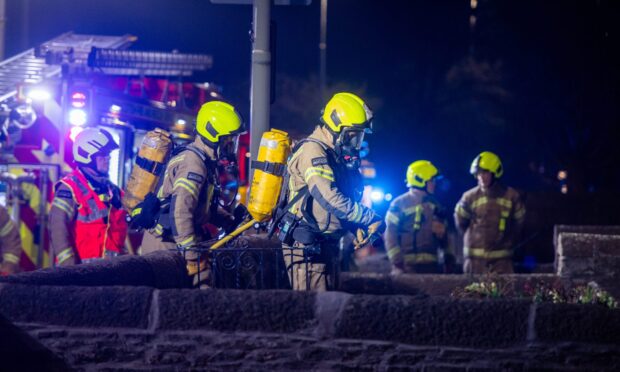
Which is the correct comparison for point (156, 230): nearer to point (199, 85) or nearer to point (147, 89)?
point (147, 89)

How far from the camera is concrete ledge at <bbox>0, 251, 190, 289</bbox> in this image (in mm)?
5566

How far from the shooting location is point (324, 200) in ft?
22.3

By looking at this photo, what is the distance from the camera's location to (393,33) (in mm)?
37844

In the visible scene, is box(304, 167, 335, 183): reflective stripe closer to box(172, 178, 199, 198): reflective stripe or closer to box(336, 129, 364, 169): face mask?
box(336, 129, 364, 169): face mask

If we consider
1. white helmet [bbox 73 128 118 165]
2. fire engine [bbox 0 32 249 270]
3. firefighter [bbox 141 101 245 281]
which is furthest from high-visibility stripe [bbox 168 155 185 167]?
fire engine [bbox 0 32 249 270]

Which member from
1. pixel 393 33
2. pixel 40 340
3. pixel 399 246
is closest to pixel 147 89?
pixel 399 246

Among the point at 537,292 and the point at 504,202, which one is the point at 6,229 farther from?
the point at 504,202

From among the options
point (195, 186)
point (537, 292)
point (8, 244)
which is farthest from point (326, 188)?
point (8, 244)

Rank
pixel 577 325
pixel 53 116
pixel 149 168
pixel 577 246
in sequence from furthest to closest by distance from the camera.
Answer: pixel 53 116 → pixel 577 246 → pixel 149 168 → pixel 577 325

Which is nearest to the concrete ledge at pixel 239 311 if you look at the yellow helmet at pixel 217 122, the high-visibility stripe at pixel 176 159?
the high-visibility stripe at pixel 176 159

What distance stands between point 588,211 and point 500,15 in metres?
16.2

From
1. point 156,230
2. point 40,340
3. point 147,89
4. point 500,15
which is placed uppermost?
point 500,15

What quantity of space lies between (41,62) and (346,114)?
7.17 m

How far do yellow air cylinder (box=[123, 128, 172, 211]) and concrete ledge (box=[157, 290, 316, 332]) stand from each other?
303cm
